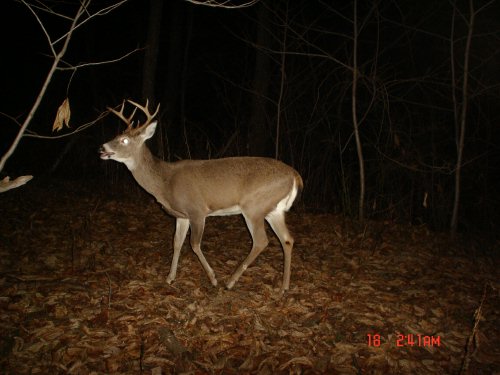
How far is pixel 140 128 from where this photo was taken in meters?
5.62

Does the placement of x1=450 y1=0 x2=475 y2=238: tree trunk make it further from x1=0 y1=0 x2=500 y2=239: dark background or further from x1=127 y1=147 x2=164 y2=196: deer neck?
x1=127 y1=147 x2=164 y2=196: deer neck

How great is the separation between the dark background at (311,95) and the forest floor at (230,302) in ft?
7.37

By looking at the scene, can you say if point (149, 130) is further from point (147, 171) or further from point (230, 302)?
point (230, 302)

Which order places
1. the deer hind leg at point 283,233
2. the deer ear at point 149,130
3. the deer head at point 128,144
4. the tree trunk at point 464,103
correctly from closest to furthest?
the deer hind leg at point 283,233, the deer head at point 128,144, the deer ear at point 149,130, the tree trunk at point 464,103

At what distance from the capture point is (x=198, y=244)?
5.14 m

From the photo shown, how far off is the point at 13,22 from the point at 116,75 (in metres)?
5.38

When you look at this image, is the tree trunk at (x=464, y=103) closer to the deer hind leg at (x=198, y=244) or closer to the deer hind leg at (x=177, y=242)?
the deer hind leg at (x=198, y=244)

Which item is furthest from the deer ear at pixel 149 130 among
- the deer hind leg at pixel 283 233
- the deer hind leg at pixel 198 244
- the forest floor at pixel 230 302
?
the deer hind leg at pixel 283 233

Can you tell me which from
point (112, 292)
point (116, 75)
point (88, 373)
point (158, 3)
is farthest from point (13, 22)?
point (88, 373)

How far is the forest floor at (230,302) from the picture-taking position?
361 centimetres

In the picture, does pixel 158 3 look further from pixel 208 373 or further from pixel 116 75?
pixel 116 75

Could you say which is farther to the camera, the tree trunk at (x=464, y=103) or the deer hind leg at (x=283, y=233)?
the tree trunk at (x=464, y=103)
